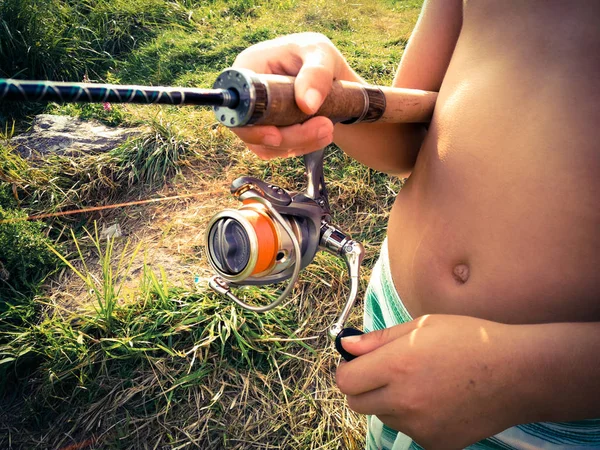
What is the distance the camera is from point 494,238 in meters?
0.91

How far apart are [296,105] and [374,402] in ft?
1.80

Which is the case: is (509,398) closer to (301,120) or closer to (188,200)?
(301,120)

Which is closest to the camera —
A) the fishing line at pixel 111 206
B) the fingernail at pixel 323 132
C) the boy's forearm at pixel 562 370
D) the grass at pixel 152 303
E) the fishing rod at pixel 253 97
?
the fishing rod at pixel 253 97

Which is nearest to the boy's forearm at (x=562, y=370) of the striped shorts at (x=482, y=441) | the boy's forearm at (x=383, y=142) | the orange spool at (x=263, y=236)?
the striped shorts at (x=482, y=441)

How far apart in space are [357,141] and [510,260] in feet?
1.59

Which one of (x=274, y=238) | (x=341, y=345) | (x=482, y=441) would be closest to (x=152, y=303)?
(x=274, y=238)

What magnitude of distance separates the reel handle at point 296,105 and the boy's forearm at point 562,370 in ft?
1.77

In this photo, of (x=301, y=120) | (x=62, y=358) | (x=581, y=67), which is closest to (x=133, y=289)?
(x=62, y=358)

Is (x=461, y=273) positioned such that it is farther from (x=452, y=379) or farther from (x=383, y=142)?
(x=383, y=142)

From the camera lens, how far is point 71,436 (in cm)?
182

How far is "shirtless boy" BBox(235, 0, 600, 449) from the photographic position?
724mm

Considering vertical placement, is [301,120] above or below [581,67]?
below

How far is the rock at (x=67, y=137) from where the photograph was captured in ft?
9.24

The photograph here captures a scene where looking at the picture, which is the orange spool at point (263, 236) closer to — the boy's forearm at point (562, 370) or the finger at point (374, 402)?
the finger at point (374, 402)
